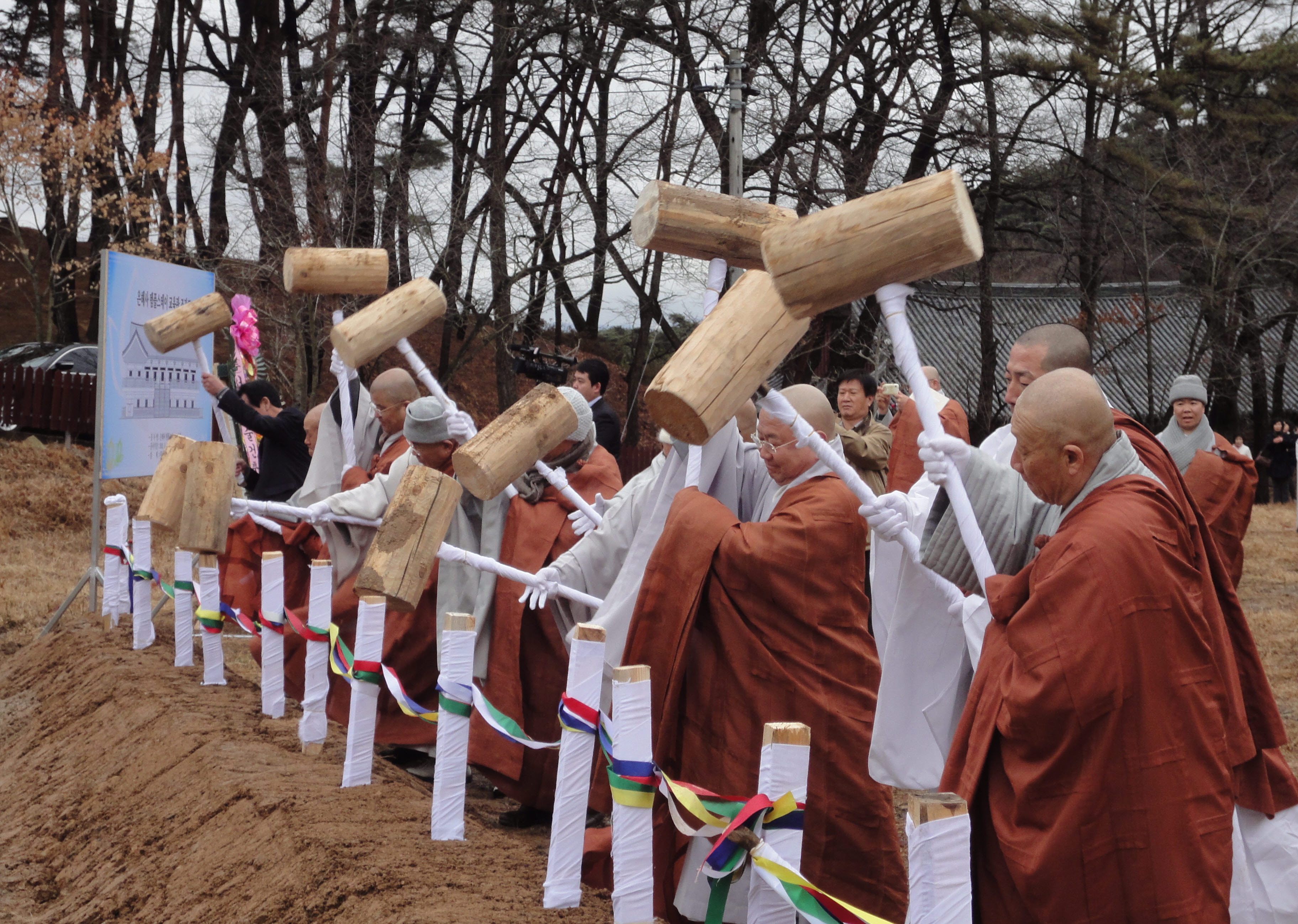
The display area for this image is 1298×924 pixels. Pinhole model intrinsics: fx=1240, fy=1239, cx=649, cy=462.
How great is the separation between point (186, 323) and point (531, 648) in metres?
2.84

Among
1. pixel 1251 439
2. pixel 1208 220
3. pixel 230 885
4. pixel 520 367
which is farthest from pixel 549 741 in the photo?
pixel 1251 439

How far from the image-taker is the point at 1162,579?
2.40 meters

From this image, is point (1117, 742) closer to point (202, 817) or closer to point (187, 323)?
point (202, 817)

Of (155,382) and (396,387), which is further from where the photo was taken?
(155,382)

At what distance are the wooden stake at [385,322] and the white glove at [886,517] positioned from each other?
246 centimetres

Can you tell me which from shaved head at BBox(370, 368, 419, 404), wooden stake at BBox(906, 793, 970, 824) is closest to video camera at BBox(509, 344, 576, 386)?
shaved head at BBox(370, 368, 419, 404)

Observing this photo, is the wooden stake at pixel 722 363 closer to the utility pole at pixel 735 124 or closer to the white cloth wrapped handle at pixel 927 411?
the white cloth wrapped handle at pixel 927 411

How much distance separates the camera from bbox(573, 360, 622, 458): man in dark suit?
6539mm

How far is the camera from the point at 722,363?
2.78m

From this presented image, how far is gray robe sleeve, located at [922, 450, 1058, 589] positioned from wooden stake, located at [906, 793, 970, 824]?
920 mm

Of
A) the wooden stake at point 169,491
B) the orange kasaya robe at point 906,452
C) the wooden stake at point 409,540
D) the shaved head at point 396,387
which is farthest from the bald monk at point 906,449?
the wooden stake at point 169,491

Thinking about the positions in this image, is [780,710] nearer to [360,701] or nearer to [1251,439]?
[360,701]

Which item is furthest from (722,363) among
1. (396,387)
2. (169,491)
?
(169,491)

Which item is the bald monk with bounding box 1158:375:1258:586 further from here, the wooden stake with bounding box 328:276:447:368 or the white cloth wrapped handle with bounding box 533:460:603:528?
the wooden stake with bounding box 328:276:447:368
